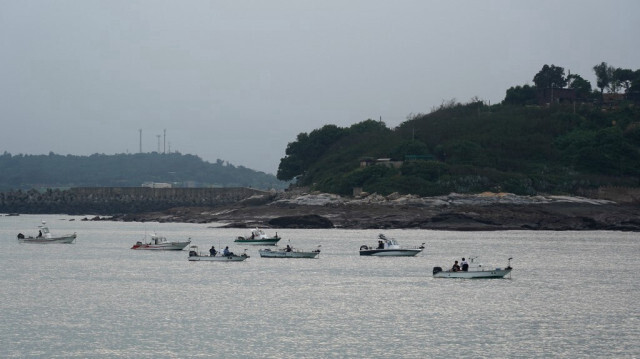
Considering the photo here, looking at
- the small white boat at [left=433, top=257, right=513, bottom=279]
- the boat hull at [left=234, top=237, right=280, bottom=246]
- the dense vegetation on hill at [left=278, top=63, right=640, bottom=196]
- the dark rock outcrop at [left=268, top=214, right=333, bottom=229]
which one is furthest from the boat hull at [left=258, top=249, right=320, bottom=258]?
the dense vegetation on hill at [left=278, top=63, right=640, bottom=196]

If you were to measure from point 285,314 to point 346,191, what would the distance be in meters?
123

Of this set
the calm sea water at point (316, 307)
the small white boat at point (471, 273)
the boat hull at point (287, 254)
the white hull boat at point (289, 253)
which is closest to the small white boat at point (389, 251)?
the calm sea water at point (316, 307)

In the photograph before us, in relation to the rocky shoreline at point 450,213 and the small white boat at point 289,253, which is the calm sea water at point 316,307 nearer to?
the small white boat at point 289,253

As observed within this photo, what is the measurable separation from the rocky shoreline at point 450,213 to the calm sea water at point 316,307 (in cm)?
4637

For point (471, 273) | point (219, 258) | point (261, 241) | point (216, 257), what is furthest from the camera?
point (261, 241)

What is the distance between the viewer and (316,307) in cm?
5997

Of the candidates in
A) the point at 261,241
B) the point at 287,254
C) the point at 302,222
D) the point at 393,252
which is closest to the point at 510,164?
the point at 302,222

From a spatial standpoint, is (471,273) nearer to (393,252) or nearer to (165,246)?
(393,252)

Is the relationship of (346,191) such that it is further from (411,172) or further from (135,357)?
(135,357)

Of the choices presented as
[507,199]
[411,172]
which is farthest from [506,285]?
[411,172]

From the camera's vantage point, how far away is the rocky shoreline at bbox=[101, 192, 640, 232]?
148500 millimetres

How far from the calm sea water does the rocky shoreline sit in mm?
46374

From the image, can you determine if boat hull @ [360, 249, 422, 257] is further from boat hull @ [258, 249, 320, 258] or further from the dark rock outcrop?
the dark rock outcrop

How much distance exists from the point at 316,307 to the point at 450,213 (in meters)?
95.7
